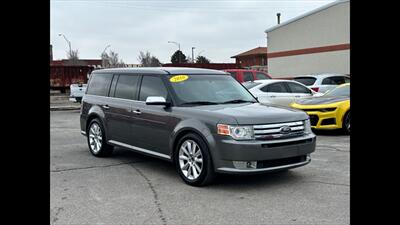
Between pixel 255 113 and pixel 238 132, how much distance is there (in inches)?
17.8

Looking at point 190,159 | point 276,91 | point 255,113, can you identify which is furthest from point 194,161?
point 276,91

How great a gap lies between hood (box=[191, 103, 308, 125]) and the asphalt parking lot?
0.92m

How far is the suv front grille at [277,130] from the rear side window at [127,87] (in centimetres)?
258

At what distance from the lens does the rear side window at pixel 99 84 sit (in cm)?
789

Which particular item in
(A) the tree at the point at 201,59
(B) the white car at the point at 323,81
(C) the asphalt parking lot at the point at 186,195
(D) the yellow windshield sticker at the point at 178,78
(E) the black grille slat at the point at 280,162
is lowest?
(C) the asphalt parking lot at the point at 186,195

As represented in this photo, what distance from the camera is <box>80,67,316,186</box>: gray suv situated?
528cm

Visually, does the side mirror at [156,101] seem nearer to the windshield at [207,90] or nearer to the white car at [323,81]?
the windshield at [207,90]

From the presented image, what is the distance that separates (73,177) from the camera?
246 inches

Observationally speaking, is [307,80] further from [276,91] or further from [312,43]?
[312,43]

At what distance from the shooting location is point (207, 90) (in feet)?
21.6

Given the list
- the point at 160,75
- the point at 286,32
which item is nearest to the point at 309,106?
the point at 160,75

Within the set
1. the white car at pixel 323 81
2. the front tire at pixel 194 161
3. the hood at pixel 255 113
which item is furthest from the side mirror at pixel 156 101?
the white car at pixel 323 81

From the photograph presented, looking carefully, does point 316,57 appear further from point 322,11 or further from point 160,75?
point 160,75
